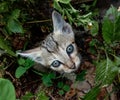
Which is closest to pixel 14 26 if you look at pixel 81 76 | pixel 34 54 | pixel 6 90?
pixel 34 54

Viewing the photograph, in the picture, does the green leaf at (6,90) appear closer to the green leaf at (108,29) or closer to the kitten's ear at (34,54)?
the green leaf at (108,29)

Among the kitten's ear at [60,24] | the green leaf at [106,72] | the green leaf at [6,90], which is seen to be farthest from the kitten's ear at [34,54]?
the green leaf at [6,90]

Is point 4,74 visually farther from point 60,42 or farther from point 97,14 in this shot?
point 97,14

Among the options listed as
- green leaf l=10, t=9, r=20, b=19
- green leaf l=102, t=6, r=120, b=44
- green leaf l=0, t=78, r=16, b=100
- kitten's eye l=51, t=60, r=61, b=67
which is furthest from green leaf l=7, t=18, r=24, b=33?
green leaf l=0, t=78, r=16, b=100

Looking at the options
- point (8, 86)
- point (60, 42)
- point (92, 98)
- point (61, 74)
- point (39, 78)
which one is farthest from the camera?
point (39, 78)

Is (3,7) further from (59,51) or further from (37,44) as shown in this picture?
(59,51)

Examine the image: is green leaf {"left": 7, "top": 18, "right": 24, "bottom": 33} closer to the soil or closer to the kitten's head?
the kitten's head

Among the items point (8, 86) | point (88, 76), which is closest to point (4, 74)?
point (88, 76)
